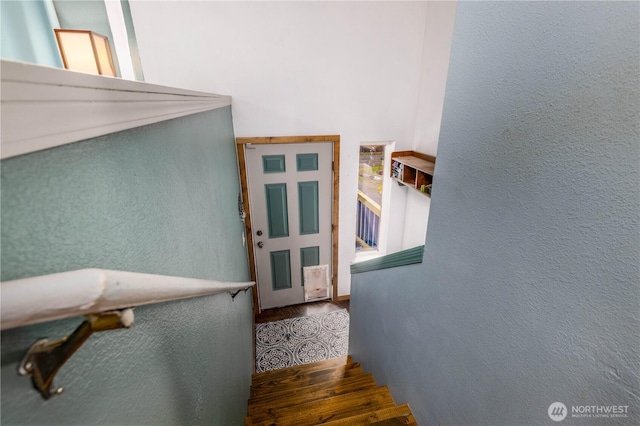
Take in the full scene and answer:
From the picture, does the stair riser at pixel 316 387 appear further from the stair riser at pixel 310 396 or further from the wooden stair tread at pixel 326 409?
the wooden stair tread at pixel 326 409

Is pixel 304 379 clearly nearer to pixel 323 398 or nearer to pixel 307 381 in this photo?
pixel 307 381

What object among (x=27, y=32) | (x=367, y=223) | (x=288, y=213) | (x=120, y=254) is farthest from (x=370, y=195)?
(x=120, y=254)

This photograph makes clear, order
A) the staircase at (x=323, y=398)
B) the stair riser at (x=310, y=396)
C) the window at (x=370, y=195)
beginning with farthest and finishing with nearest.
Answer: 1. the window at (x=370, y=195)
2. the stair riser at (x=310, y=396)
3. the staircase at (x=323, y=398)

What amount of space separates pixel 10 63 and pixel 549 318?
3.58 ft

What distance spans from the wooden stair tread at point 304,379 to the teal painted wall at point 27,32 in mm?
3120

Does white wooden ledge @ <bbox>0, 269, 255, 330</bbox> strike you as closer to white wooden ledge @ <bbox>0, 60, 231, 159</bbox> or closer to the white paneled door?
white wooden ledge @ <bbox>0, 60, 231, 159</bbox>

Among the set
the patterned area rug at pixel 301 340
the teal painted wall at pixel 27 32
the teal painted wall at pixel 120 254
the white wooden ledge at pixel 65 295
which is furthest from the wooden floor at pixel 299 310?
the white wooden ledge at pixel 65 295

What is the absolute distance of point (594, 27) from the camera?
621mm

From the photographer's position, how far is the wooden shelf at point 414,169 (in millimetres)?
2834

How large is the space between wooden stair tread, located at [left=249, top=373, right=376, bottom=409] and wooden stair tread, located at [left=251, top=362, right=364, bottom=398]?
65 millimetres

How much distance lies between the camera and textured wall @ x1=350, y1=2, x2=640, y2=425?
60cm

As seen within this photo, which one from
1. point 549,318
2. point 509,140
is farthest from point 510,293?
point 509,140

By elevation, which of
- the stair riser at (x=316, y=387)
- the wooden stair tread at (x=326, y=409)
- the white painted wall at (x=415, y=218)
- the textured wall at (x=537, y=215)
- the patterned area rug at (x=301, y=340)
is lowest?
the patterned area rug at (x=301, y=340)

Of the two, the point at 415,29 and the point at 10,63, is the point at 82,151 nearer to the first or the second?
the point at 10,63
